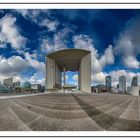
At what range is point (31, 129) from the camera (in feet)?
12.0

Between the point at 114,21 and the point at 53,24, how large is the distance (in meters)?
1.61

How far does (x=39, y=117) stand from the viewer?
4.29 metres

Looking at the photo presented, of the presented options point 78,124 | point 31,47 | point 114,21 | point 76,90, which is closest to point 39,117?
point 78,124

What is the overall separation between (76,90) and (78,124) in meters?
8.83

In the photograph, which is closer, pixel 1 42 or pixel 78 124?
pixel 78 124
